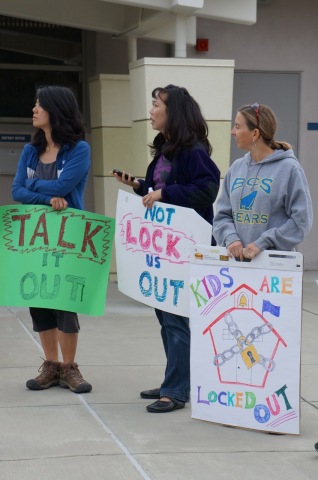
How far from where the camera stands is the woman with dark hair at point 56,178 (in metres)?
6.58

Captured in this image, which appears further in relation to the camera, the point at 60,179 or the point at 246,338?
the point at 60,179

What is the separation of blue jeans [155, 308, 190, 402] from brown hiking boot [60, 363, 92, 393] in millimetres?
612

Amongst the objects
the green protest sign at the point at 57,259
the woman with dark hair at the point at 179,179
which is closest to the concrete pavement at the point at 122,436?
the woman with dark hair at the point at 179,179

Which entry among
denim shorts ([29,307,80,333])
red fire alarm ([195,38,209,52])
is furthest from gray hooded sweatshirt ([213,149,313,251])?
red fire alarm ([195,38,209,52])

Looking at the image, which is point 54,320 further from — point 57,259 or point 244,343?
point 244,343

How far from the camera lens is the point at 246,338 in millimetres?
5641

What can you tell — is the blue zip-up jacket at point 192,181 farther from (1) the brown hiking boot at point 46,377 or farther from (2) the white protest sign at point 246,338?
(1) the brown hiking boot at point 46,377

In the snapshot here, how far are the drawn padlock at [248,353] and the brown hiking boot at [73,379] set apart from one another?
135 centimetres

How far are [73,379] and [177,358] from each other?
2.82ft

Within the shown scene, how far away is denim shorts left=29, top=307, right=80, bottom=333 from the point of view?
6621 millimetres

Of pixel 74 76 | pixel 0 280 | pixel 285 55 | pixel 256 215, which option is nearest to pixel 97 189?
pixel 74 76

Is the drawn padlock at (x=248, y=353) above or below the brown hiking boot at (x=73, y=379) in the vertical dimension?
above

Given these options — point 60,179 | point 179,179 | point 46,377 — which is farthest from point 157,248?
point 46,377

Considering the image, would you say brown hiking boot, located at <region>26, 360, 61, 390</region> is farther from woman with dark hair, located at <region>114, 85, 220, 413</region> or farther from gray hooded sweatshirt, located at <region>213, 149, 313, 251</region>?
gray hooded sweatshirt, located at <region>213, 149, 313, 251</region>
